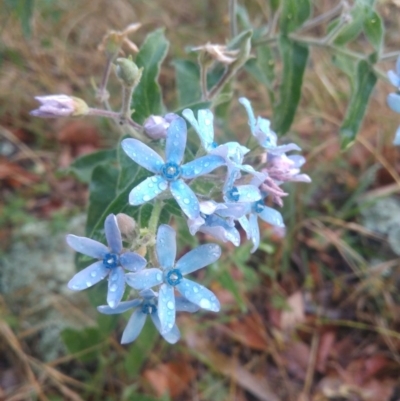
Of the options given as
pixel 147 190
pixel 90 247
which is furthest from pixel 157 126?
pixel 90 247

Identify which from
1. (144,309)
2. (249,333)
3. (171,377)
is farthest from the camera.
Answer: (249,333)

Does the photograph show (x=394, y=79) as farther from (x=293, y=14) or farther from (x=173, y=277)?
(x=173, y=277)

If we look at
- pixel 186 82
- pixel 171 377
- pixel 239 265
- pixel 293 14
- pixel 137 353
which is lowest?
pixel 171 377

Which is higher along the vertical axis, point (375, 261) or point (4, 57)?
point (4, 57)

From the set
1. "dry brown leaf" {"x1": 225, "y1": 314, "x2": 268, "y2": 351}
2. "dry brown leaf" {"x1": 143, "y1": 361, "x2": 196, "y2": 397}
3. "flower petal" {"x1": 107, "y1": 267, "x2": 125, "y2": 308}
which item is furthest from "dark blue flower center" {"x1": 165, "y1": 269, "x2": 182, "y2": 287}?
"dry brown leaf" {"x1": 225, "y1": 314, "x2": 268, "y2": 351}

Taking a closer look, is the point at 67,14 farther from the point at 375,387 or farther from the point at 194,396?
the point at 375,387

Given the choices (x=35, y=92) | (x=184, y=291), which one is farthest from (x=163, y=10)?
(x=184, y=291)

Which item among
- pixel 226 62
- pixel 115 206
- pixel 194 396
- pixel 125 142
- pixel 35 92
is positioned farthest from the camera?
pixel 35 92
